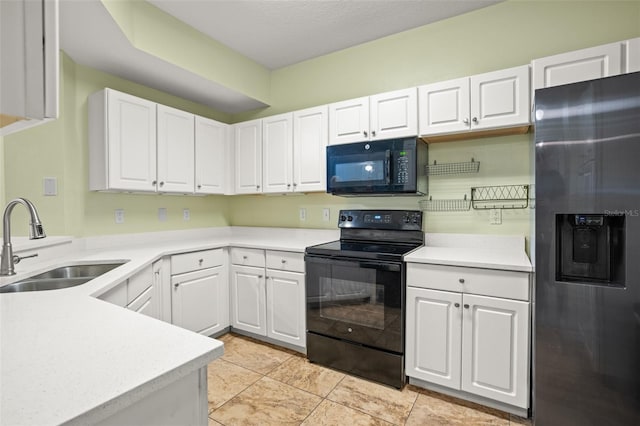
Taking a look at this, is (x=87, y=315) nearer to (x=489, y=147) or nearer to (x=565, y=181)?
(x=565, y=181)

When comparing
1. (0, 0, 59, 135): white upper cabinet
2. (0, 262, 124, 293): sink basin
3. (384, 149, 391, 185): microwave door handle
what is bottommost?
(0, 262, 124, 293): sink basin

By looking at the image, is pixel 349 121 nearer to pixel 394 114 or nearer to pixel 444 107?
pixel 394 114

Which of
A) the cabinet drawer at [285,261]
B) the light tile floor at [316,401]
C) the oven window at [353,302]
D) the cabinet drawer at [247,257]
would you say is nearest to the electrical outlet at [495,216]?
the oven window at [353,302]

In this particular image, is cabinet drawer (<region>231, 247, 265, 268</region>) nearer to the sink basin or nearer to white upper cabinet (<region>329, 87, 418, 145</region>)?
the sink basin

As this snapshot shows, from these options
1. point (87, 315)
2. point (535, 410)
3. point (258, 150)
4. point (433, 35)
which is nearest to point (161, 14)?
point (258, 150)

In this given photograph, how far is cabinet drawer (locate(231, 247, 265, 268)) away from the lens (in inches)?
107

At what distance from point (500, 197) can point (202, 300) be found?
8.03 feet

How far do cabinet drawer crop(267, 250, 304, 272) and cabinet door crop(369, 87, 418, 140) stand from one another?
3.63 feet

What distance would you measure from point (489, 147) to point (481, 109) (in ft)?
1.24

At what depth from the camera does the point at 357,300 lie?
2.21 metres

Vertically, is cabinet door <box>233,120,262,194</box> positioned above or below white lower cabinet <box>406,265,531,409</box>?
above

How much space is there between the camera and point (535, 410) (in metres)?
1.66

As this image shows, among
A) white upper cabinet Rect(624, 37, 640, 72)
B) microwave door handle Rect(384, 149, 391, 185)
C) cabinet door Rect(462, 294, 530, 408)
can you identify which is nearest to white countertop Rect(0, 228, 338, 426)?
cabinet door Rect(462, 294, 530, 408)

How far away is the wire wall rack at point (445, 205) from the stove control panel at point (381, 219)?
13cm
